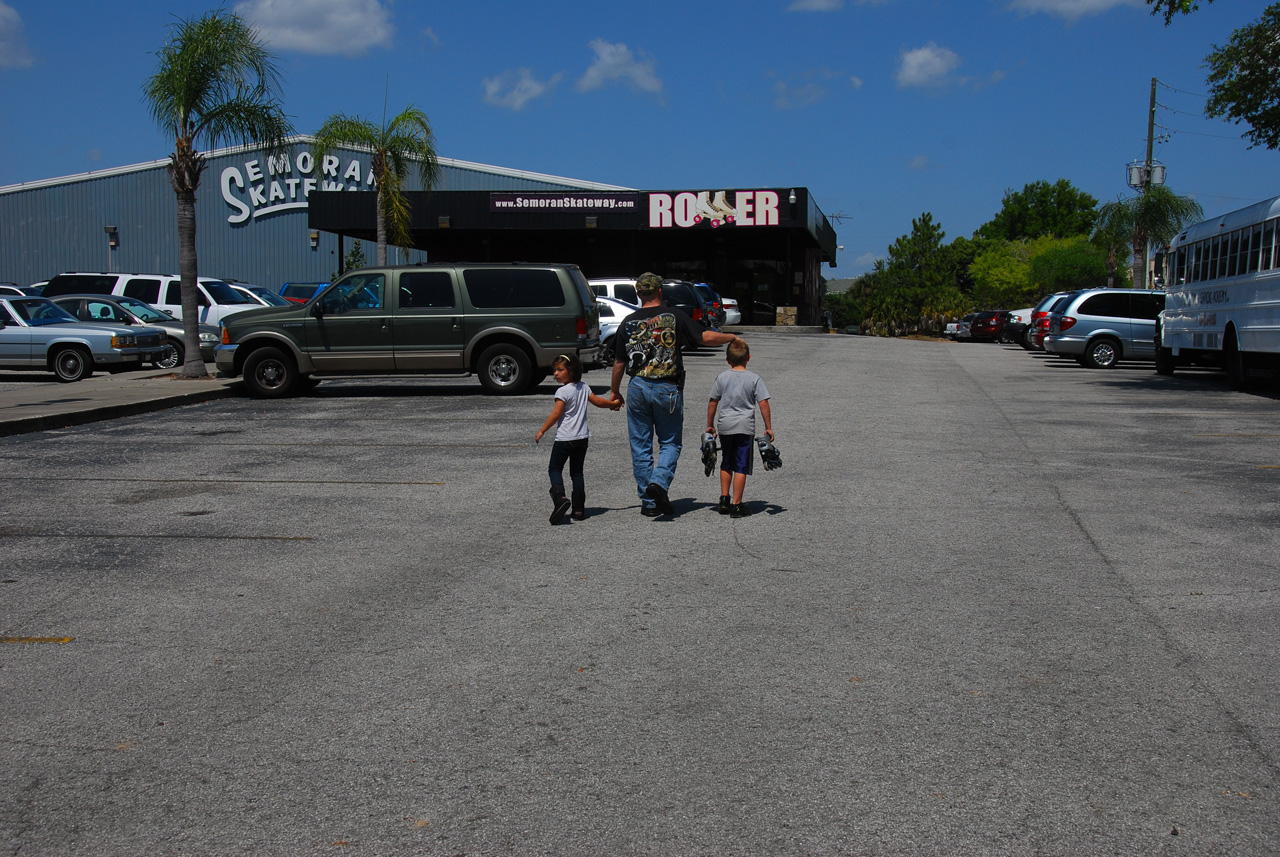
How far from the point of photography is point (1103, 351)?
85.7ft

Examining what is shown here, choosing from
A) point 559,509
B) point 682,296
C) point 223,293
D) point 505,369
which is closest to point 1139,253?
point 682,296

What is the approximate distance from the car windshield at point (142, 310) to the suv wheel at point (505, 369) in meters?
11.1

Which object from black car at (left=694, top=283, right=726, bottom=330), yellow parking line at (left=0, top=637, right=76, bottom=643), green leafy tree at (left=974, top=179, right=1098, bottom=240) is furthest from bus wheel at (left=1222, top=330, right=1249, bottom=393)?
green leafy tree at (left=974, top=179, right=1098, bottom=240)

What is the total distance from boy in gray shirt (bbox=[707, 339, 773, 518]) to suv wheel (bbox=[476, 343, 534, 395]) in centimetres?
898

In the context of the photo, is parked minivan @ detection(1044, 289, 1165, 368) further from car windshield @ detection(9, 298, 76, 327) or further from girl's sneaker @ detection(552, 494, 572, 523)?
car windshield @ detection(9, 298, 76, 327)

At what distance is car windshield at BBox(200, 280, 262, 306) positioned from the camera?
1024 inches

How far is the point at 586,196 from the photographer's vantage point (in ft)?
141

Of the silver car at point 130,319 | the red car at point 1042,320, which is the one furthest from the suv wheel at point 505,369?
the red car at point 1042,320

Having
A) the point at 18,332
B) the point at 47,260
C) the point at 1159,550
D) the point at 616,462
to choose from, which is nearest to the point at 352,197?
the point at 47,260

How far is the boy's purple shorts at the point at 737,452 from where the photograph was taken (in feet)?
27.3

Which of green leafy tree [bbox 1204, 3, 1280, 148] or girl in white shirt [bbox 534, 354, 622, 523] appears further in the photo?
green leafy tree [bbox 1204, 3, 1280, 148]

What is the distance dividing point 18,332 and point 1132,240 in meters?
41.8

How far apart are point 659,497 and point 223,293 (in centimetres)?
2065

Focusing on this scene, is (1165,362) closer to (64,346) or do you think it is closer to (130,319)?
(64,346)
